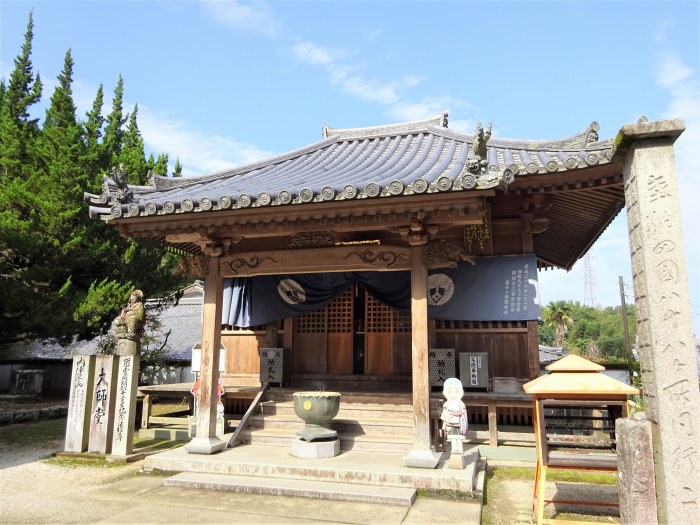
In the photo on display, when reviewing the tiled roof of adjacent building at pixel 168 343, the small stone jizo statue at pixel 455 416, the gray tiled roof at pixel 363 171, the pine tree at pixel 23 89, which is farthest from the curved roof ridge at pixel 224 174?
the pine tree at pixel 23 89

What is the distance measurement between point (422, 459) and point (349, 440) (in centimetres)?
173

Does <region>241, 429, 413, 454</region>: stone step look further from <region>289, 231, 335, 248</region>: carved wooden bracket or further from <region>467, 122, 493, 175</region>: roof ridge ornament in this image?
<region>467, 122, 493, 175</region>: roof ridge ornament

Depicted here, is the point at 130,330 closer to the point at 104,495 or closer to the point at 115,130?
the point at 104,495

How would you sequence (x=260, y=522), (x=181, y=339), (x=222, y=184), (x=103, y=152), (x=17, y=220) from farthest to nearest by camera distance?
(x=181, y=339), (x=103, y=152), (x=17, y=220), (x=222, y=184), (x=260, y=522)

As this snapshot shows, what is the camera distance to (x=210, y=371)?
7.89 metres

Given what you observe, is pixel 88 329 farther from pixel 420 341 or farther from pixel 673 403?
pixel 673 403

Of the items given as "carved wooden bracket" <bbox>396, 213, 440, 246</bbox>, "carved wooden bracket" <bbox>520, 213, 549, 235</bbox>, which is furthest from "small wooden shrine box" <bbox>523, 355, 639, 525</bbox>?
"carved wooden bracket" <bbox>520, 213, 549, 235</bbox>

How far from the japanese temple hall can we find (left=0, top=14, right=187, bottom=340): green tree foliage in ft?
12.2

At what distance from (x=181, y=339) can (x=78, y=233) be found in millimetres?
11005

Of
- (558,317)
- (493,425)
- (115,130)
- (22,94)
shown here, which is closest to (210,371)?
(493,425)

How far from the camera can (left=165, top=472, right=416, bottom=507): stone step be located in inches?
229

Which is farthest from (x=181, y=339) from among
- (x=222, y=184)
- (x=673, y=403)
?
(x=673, y=403)

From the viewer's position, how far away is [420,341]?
6.95 m

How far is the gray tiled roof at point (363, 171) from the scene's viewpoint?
6527 millimetres
